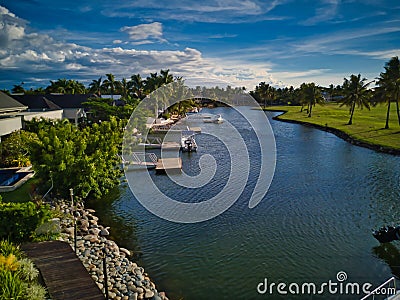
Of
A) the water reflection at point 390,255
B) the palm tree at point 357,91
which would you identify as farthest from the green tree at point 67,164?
the palm tree at point 357,91

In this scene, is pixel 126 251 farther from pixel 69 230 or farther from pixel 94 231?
pixel 69 230

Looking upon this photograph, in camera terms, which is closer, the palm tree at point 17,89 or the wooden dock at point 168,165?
the wooden dock at point 168,165

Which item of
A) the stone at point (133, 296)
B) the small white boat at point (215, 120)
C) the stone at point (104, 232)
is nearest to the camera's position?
the stone at point (133, 296)

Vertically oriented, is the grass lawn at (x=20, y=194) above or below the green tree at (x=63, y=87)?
below

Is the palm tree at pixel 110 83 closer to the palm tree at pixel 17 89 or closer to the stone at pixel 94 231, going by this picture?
the palm tree at pixel 17 89

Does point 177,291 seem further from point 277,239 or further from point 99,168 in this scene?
point 99,168

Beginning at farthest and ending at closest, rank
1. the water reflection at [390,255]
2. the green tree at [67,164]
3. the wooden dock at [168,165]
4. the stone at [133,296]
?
the wooden dock at [168,165]
the green tree at [67,164]
the water reflection at [390,255]
the stone at [133,296]
